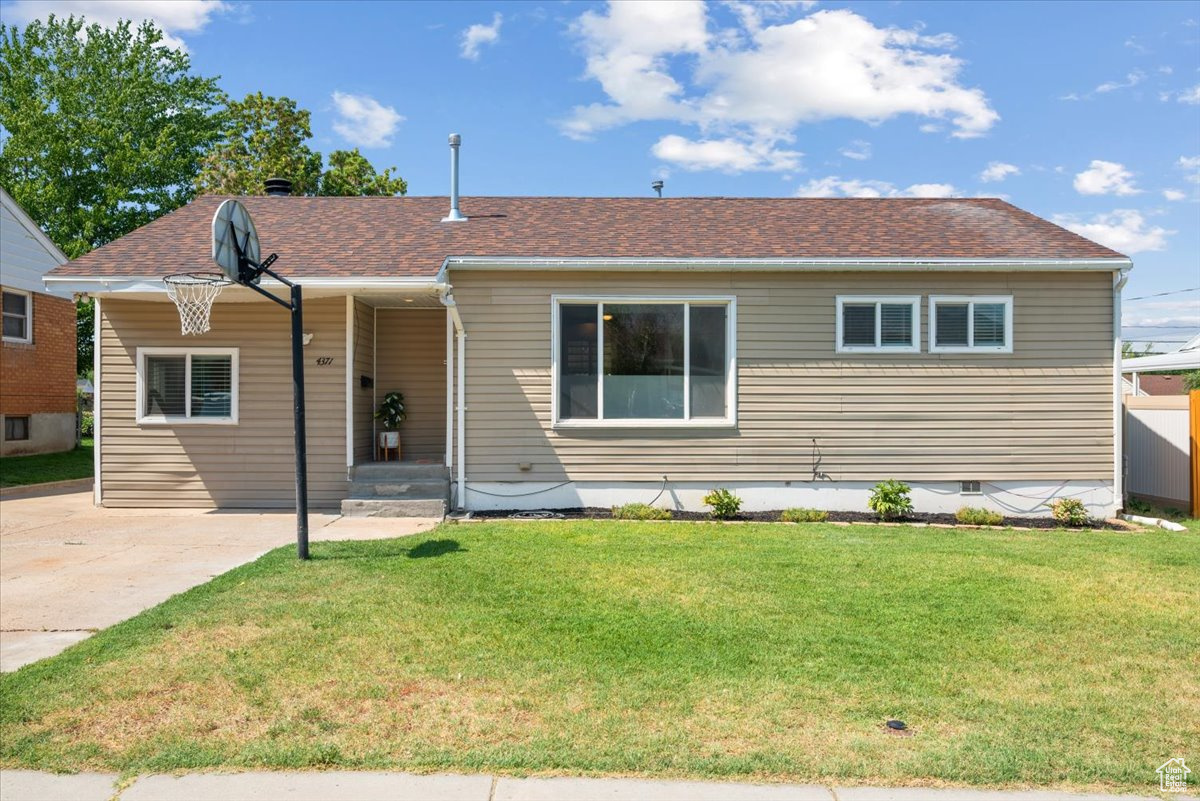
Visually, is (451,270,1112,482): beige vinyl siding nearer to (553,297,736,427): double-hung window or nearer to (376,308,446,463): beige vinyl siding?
(553,297,736,427): double-hung window

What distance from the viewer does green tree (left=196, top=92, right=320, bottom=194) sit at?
84.0ft

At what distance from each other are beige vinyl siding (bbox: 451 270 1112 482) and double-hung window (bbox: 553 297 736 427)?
0.54ft

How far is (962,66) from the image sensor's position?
49.2 ft

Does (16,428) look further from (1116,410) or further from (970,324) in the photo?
(1116,410)

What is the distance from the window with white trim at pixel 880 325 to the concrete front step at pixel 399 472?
5596 millimetres

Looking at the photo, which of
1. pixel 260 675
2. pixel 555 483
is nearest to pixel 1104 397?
pixel 555 483

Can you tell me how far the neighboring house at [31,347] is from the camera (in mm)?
16922

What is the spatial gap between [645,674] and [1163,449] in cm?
1083

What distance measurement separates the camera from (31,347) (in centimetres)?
1764

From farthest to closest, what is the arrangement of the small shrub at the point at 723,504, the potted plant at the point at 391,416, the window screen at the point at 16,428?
the window screen at the point at 16,428 < the potted plant at the point at 391,416 < the small shrub at the point at 723,504

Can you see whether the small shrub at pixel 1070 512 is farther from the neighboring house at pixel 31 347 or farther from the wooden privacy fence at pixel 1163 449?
the neighboring house at pixel 31 347

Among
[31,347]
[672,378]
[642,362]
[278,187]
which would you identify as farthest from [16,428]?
[672,378]

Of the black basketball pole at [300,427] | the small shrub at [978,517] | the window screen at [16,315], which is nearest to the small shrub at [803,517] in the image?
the small shrub at [978,517]

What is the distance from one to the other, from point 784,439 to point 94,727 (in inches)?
330
